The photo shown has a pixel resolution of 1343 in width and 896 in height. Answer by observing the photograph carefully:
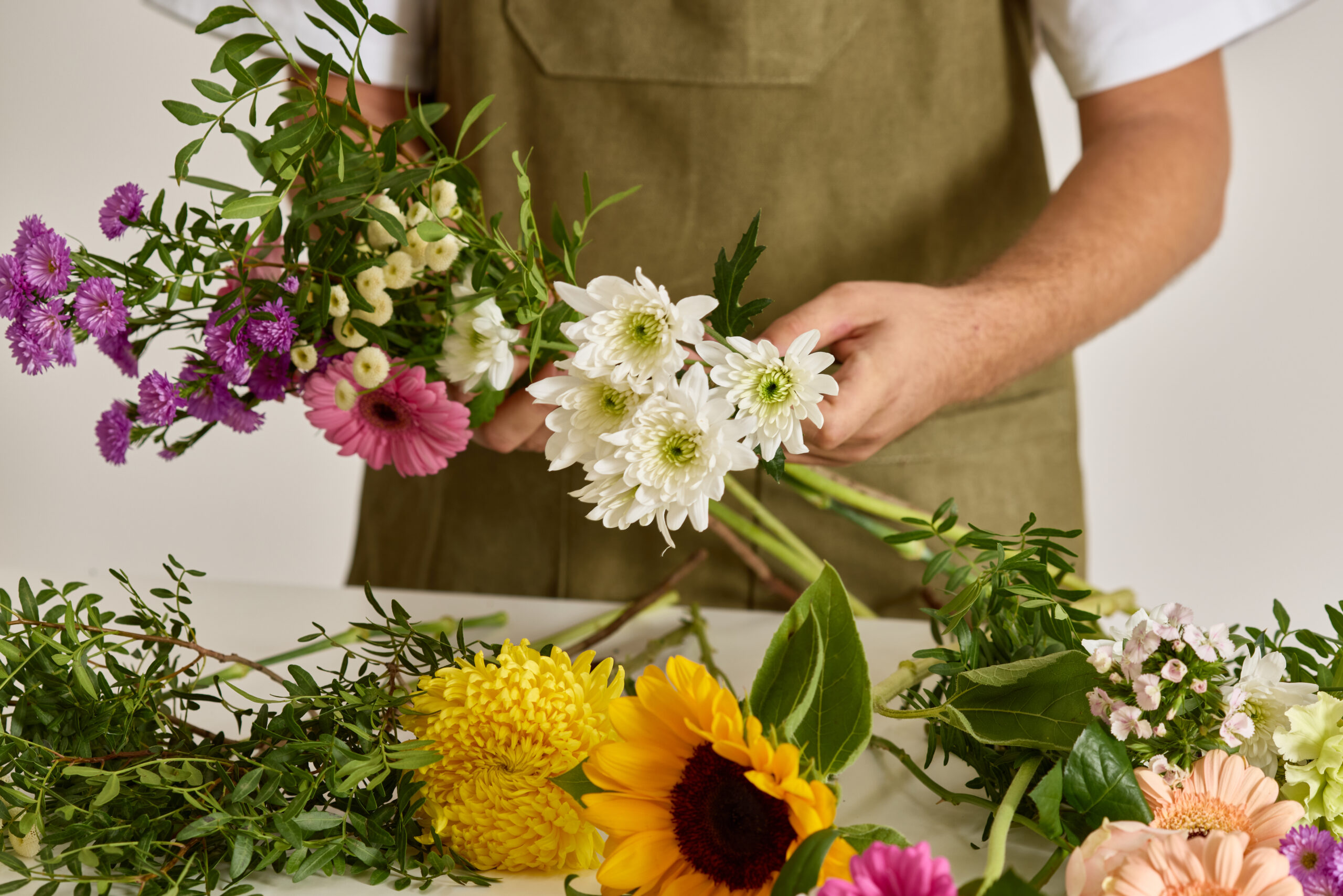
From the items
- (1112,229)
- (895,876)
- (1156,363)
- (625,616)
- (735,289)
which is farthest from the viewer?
(1156,363)

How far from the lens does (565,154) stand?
80cm

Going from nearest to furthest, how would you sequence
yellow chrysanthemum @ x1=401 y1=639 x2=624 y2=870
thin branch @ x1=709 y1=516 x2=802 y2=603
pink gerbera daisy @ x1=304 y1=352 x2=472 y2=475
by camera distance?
yellow chrysanthemum @ x1=401 y1=639 x2=624 y2=870 → pink gerbera daisy @ x1=304 y1=352 x2=472 y2=475 → thin branch @ x1=709 y1=516 x2=802 y2=603

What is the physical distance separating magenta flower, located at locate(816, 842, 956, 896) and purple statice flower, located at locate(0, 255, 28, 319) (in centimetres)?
37

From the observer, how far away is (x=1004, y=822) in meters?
0.29

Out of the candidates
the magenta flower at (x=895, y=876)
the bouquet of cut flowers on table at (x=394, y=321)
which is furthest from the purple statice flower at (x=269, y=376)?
the magenta flower at (x=895, y=876)

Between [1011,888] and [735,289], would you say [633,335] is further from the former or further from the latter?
[1011,888]

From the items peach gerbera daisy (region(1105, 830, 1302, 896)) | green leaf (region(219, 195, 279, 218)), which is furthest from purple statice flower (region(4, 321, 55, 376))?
peach gerbera daisy (region(1105, 830, 1302, 896))

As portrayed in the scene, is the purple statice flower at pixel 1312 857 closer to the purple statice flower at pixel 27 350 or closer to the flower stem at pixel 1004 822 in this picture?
the flower stem at pixel 1004 822

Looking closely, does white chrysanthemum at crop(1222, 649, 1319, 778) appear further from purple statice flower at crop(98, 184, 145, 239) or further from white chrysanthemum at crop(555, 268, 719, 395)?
purple statice flower at crop(98, 184, 145, 239)

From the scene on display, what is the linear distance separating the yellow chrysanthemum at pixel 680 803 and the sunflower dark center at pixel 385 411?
203 millimetres

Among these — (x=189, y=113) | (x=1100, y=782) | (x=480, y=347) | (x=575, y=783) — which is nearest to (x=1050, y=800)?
(x=1100, y=782)

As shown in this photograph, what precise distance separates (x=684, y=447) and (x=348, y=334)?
0.17 meters

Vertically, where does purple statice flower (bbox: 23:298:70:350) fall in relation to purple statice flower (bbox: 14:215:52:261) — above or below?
below

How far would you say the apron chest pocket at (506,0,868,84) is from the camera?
0.77 metres
